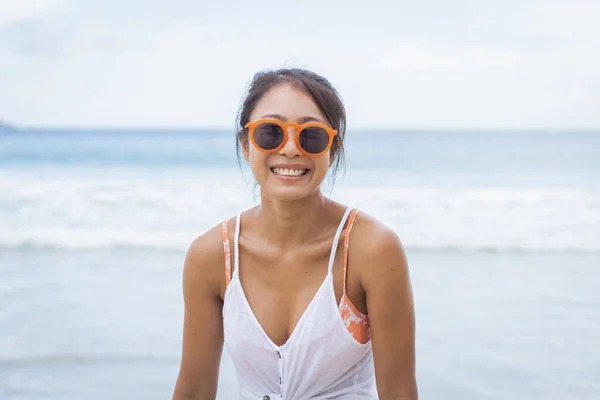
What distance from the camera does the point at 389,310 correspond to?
7.35 ft

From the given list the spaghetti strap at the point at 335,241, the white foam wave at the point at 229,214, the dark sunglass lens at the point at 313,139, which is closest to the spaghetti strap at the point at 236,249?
the spaghetti strap at the point at 335,241

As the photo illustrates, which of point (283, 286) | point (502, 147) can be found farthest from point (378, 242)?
point (502, 147)

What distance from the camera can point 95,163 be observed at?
63.8 feet

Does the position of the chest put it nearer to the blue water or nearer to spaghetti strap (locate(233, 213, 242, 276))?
spaghetti strap (locate(233, 213, 242, 276))

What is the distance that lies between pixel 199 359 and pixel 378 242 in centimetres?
76

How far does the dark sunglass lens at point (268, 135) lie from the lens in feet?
7.17

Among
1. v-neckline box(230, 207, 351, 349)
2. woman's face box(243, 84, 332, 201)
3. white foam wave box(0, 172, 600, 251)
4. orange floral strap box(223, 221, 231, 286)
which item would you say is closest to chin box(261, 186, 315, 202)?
woman's face box(243, 84, 332, 201)

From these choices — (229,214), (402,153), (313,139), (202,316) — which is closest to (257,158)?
(313,139)

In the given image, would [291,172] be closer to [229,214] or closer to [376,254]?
[376,254]

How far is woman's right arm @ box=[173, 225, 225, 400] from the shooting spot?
2.43 meters

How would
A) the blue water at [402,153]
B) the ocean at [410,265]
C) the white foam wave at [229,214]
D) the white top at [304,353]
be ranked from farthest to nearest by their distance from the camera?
1. the blue water at [402,153]
2. the white foam wave at [229,214]
3. the ocean at [410,265]
4. the white top at [304,353]

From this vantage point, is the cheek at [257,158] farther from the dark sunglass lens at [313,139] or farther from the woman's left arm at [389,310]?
the woman's left arm at [389,310]

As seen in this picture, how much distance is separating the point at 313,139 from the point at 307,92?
0.55 feet

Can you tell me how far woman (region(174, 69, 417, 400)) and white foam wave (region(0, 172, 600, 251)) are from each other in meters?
5.35
